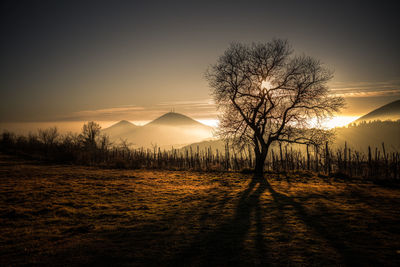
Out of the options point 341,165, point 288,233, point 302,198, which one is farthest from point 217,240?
point 341,165

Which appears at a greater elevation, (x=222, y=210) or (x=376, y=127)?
(x=376, y=127)

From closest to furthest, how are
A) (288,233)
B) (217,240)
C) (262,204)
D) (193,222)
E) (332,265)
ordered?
(332,265) → (217,240) → (288,233) → (193,222) → (262,204)

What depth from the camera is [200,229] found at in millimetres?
5492

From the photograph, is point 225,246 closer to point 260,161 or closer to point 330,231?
point 330,231

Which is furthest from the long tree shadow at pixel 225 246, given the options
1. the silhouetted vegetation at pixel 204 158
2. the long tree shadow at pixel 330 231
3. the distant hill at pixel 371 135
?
the distant hill at pixel 371 135

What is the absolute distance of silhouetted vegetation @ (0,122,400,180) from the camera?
648 inches

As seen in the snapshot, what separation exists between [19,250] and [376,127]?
12438 centimetres

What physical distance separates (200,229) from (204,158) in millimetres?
22169

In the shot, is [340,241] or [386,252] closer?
[386,252]

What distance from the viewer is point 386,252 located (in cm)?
409

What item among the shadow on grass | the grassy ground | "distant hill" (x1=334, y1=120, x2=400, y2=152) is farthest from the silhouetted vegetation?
"distant hill" (x1=334, y1=120, x2=400, y2=152)

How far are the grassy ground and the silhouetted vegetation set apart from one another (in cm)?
760

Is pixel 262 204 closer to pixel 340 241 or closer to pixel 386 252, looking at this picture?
pixel 340 241

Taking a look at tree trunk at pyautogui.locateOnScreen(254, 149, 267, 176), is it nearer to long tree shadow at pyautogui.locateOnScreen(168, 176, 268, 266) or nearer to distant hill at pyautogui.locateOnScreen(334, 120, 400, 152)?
long tree shadow at pyautogui.locateOnScreen(168, 176, 268, 266)
